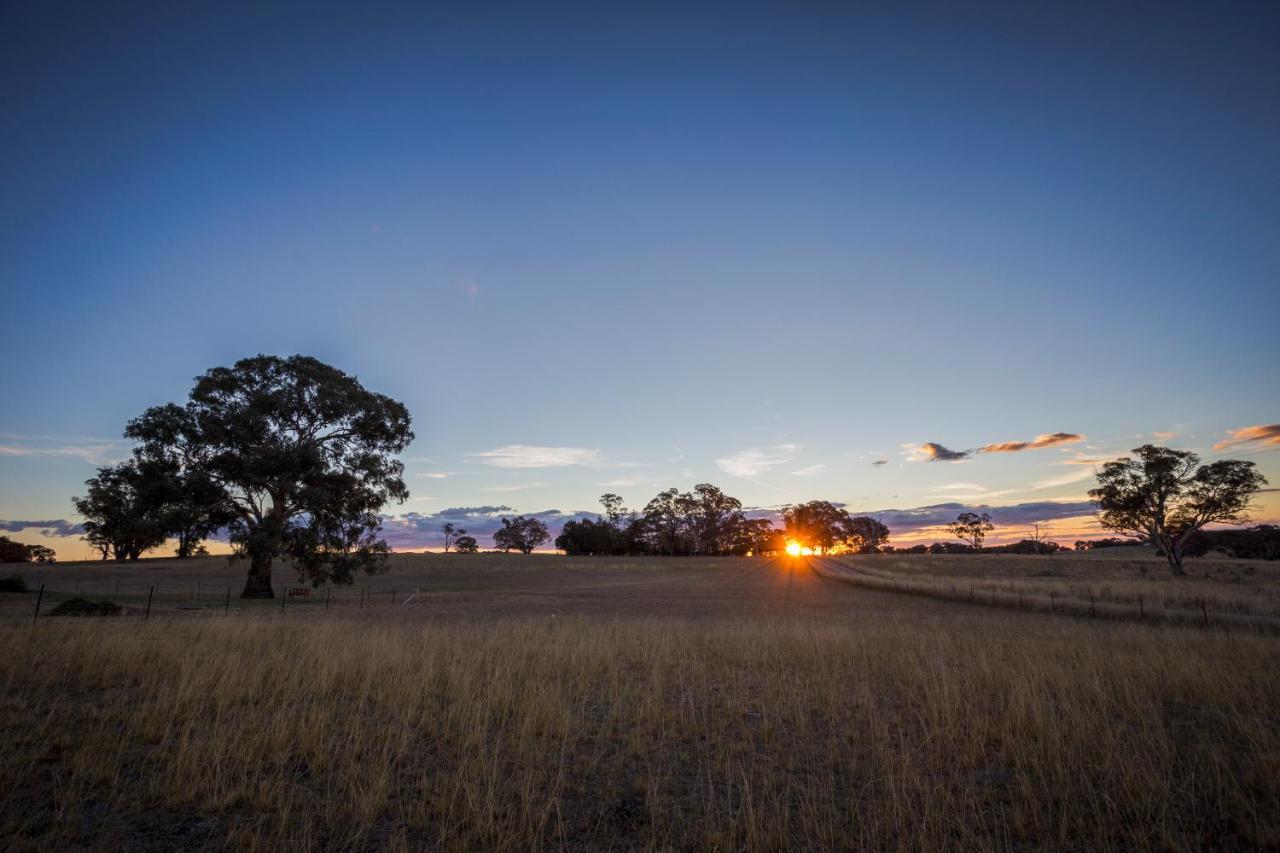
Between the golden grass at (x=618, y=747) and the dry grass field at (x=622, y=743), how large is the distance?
42mm

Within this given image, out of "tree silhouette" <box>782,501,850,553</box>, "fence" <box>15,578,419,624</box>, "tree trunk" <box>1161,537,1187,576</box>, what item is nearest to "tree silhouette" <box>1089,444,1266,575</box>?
"tree trunk" <box>1161,537,1187,576</box>

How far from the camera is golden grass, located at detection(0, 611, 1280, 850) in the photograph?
5641 mm

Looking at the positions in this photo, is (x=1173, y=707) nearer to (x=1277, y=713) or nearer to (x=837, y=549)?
(x=1277, y=713)

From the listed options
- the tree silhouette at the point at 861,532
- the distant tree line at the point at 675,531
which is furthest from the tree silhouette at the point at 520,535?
the tree silhouette at the point at 861,532

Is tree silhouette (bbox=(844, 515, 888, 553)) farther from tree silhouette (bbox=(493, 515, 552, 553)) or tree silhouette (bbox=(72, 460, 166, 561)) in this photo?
tree silhouette (bbox=(72, 460, 166, 561))

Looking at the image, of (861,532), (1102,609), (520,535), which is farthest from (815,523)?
(1102,609)

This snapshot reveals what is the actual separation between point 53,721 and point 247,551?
24.0 m

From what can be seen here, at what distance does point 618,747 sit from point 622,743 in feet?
0.66

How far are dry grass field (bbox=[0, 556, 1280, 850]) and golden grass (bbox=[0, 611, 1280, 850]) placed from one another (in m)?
0.04

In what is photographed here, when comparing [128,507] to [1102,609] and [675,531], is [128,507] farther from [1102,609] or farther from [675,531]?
[675,531]

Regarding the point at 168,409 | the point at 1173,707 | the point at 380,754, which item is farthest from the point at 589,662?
the point at 168,409

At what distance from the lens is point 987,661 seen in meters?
13.2

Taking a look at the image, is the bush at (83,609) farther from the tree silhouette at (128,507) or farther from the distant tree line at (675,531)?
the distant tree line at (675,531)

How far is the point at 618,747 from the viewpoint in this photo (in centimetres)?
820
